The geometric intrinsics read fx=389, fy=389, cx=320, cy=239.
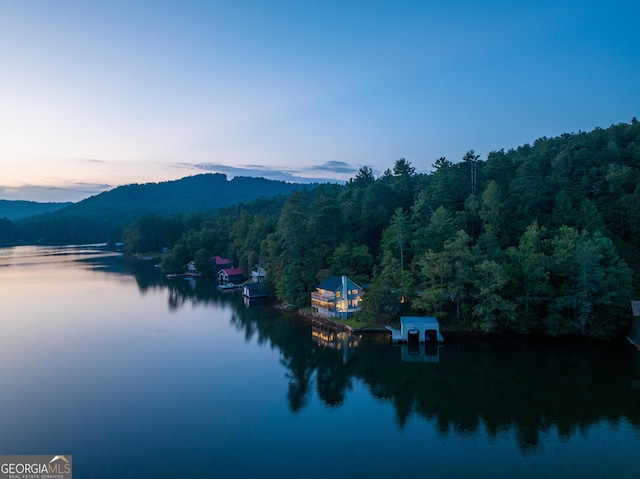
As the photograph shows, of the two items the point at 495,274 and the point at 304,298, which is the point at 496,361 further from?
the point at 304,298

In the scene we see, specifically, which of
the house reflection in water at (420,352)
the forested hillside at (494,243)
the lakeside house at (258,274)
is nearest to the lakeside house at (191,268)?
the forested hillside at (494,243)

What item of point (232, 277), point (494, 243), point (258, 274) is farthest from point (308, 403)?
point (232, 277)

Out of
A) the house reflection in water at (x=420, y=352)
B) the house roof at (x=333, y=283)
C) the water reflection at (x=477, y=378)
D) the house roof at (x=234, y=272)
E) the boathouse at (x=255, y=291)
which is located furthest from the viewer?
the house roof at (x=234, y=272)

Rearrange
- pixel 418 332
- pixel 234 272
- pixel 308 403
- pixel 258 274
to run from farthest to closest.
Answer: pixel 234 272
pixel 258 274
pixel 418 332
pixel 308 403

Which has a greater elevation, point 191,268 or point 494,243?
point 494,243

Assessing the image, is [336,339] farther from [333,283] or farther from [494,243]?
[494,243]

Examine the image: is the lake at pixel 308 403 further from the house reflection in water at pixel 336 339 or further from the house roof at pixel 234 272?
the house roof at pixel 234 272

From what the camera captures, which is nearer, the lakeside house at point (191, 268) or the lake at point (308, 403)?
the lake at point (308, 403)
